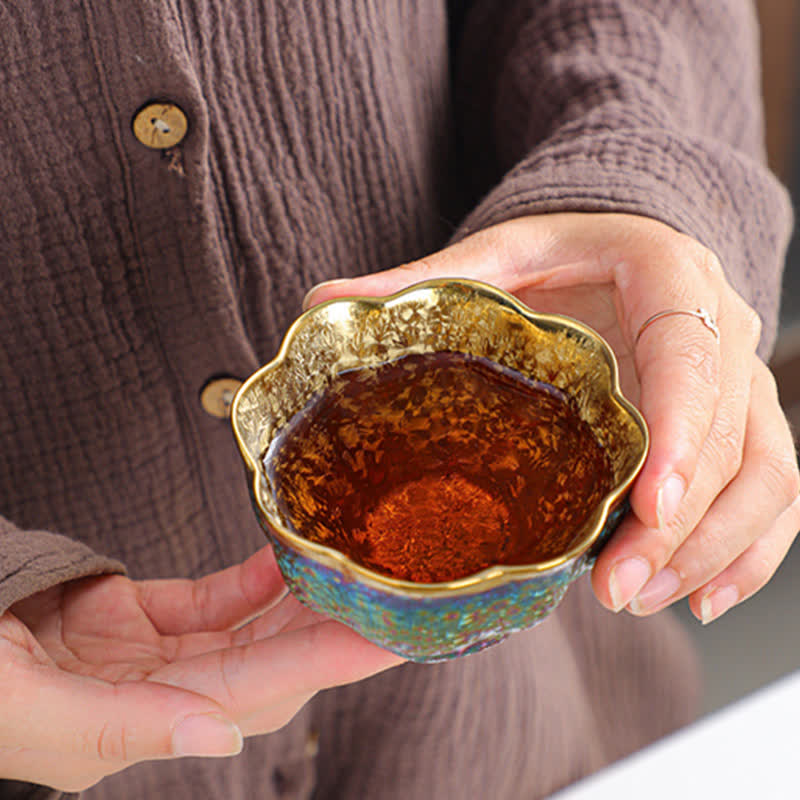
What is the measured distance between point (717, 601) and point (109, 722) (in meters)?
0.35

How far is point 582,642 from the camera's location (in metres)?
0.93

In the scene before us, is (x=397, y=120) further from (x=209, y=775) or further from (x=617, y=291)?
(x=209, y=775)

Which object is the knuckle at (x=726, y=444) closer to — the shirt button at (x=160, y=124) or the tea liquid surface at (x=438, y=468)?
the tea liquid surface at (x=438, y=468)

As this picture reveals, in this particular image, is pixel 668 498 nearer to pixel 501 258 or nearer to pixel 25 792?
pixel 501 258

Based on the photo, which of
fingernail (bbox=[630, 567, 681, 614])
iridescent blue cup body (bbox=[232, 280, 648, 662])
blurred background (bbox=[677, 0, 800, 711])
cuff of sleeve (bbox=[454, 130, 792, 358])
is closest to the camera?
iridescent blue cup body (bbox=[232, 280, 648, 662])

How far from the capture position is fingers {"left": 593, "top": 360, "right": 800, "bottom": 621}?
0.41 m

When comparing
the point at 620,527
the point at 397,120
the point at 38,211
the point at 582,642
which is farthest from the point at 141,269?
the point at 582,642

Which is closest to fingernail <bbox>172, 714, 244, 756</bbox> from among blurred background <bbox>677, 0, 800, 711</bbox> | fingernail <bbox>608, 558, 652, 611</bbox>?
fingernail <bbox>608, 558, 652, 611</bbox>

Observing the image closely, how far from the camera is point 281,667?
43 centimetres

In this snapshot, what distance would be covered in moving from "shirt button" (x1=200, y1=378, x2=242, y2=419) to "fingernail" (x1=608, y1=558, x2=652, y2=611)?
31 centimetres

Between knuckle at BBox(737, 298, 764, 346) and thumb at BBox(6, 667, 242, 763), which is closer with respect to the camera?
thumb at BBox(6, 667, 242, 763)

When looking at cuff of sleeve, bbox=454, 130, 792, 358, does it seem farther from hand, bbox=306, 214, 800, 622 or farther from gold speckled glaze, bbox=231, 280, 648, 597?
gold speckled glaze, bbox=231, 280, 648, 597

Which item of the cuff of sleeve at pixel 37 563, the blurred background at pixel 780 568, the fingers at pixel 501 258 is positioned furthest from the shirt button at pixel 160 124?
the blurred background at pixel 780 568

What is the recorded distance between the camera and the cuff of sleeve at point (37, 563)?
17.2 inches
